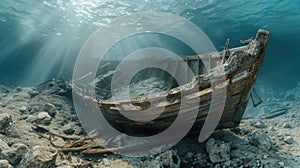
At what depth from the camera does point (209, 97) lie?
4438mm

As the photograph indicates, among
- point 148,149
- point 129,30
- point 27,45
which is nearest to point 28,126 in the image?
point 148,149

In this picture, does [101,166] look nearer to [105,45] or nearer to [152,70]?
[152,70]

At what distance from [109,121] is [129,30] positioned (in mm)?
18476

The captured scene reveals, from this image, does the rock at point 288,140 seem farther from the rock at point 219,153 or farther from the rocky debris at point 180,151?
the rock at point 219,153

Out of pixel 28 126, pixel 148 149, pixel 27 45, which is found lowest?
pixel 148 149

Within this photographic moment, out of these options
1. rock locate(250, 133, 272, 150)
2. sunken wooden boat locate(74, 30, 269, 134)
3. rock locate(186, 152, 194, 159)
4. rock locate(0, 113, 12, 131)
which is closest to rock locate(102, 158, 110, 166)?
sunken wooden boat locate(74, 30, 269, 134)

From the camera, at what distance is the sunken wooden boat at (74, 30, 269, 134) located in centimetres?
408

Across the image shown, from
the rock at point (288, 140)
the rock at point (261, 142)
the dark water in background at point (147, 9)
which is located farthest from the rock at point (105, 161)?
the dark water in background at point (147, 9)

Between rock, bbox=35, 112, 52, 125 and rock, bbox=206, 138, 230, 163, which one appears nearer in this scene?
rock, bbox=206, 138, 230, 163

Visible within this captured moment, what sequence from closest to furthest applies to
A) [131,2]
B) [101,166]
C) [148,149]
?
[101,166] < [148,149] < [131,2]

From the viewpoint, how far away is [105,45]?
31.0 m

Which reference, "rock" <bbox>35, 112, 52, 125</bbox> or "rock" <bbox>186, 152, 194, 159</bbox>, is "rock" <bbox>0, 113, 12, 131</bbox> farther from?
"rock" <bbox>186, 152, 194, 159</bbox>

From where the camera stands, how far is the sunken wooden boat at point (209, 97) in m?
4.08

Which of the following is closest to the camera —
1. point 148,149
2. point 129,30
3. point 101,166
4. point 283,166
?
point 283,166
